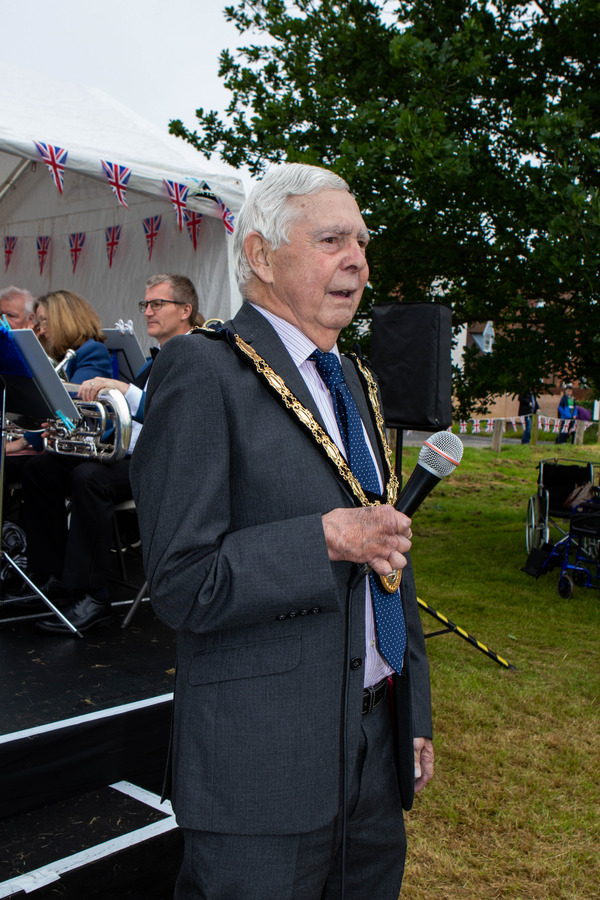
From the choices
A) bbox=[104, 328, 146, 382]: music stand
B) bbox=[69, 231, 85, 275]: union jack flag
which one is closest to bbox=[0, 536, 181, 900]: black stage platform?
bbox=[104, 328, 146, 382]: music stand

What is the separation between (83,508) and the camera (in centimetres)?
390

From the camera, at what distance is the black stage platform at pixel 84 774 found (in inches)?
84.7

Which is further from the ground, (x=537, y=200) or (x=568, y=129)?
(x=568, y=129)

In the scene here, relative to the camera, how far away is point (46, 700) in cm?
280

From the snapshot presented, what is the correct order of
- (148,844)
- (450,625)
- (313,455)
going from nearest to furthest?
Result: 1. (313,455)
2. (148,844)
3. (450,625)

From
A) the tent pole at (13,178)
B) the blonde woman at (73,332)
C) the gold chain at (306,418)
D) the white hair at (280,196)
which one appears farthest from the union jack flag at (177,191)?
the gold chain at (306,418)

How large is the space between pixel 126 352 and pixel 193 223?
167cm

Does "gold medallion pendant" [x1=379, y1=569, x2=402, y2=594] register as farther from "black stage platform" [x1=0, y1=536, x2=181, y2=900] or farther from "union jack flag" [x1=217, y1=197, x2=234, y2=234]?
"union jack flag" [x1=217, y1=197, x2=234, y2=234]

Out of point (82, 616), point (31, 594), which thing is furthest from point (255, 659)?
point (31, 594)

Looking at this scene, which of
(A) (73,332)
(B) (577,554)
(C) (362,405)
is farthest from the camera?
(B) (577,554)

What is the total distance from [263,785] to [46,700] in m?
1.87

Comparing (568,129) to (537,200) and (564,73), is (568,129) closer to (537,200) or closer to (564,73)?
(537,200)

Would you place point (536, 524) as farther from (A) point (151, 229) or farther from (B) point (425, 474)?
(B) point (425, 474)

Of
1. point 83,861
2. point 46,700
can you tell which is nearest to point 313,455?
point 83,861
